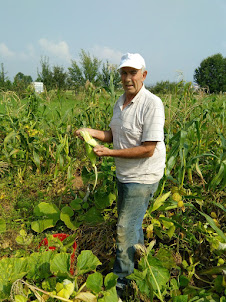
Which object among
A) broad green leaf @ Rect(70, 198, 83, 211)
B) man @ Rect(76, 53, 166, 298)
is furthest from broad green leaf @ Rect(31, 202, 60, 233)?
man @ Rect(76, 53, 166, 298)

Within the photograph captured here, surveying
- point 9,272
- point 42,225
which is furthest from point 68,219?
point 9,272

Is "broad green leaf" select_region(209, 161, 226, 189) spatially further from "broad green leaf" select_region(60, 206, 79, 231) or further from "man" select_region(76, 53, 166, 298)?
"broad green leaf" select_region(60, 206, 79, 231)

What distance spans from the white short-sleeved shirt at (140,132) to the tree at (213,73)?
40925 mm

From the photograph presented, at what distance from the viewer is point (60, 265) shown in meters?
1.66

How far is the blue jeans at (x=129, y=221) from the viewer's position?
6.00 ft

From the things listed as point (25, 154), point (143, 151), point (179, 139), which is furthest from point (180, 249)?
point (25, 154)

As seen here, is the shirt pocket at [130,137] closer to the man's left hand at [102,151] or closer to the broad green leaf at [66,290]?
the man's left hand at [102,151]

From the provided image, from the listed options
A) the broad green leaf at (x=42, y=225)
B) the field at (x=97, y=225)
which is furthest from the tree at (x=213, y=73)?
the broad green leaf at (x=42, y=225)

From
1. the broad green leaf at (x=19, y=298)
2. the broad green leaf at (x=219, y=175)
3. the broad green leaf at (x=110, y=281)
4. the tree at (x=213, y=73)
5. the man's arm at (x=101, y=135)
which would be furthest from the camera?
the tree at (x=213, y=73)

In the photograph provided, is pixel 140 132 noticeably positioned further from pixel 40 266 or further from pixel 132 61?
pixel 40 266

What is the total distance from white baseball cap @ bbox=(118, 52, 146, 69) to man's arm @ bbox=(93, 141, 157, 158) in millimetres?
487

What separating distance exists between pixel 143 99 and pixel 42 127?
249cm

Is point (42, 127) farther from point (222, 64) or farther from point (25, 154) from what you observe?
point (222, 64)

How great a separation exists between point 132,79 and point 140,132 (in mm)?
343
